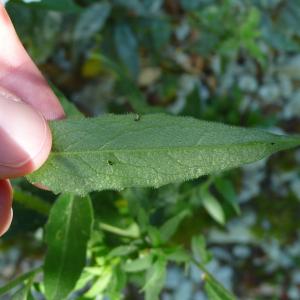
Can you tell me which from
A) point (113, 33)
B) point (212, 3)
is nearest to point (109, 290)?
point (113, 33)

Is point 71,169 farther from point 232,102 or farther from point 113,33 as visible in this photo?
point 232,102

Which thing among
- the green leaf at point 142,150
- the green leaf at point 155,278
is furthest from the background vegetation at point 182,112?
the green leaf at point 142,150

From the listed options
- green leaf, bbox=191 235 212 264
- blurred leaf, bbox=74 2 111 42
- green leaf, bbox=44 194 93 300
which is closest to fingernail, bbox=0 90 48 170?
green leaf, bbox=44 194 93 300

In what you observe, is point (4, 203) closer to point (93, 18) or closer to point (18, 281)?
point (18, 281)

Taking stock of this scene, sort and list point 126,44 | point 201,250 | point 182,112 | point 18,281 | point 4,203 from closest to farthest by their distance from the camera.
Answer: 1. point 4,203
2. point 18,281
3. point 201,250
4. point 182,112
5. point 126,44

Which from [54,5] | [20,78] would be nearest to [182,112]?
[54,5]

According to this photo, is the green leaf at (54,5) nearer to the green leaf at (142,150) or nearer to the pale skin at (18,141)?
the pale skin at (18,141)

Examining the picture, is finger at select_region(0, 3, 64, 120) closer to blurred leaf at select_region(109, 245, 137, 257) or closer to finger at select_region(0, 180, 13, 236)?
finger at select_region(0, 180, 13, 236)
